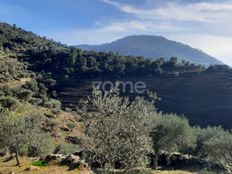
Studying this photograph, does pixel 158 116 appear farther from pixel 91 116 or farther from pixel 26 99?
pixel 26 99

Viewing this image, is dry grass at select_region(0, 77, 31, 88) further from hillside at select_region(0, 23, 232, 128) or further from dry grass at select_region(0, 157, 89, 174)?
dry grass at select_region(0, 157, 89, 174)

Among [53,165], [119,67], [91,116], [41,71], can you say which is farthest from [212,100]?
[91,116]

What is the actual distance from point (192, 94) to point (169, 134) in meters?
103

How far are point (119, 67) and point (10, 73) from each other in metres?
56.0

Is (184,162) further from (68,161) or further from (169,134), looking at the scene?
(68,161)

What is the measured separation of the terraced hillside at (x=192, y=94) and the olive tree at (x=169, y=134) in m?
81.4

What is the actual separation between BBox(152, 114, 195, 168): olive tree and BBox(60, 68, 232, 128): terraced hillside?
267 feet

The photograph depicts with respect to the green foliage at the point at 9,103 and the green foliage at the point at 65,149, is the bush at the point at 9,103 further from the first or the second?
the green foliage at the point at 65,149

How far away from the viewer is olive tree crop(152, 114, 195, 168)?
79.2 m

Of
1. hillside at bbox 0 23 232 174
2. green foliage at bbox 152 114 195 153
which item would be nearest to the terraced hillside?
hillside at bbox 0 23 232 174

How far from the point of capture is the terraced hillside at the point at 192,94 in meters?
168

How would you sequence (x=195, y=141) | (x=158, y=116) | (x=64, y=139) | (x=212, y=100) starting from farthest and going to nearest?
1. (x=212, y=100)
2. (x=64, y=139)
3. (x=195, y=141)
4. (x=158, y=116)

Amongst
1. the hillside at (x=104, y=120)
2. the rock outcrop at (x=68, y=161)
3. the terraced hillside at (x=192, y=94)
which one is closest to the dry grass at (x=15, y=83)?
the hillside at (x=104, y=120)

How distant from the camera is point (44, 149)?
72188 millimetres
